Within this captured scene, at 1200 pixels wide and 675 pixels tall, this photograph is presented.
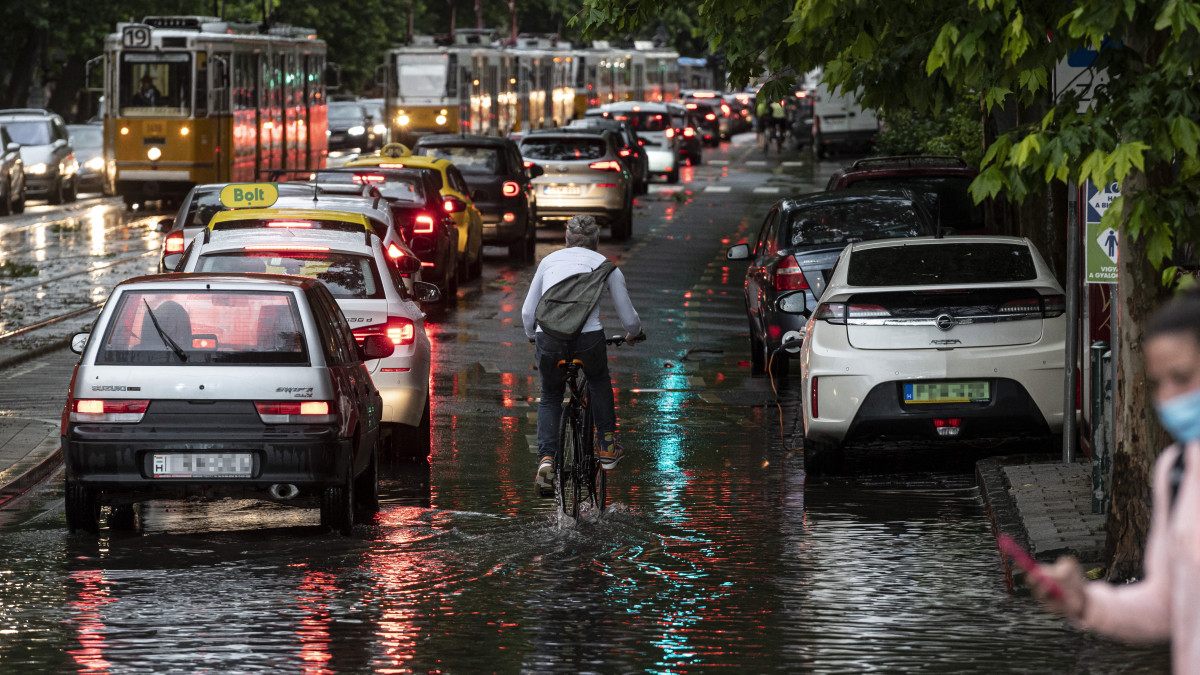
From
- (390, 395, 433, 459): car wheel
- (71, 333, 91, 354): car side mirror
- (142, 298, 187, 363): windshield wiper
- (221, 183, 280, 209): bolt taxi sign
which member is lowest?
(390, 395, 433, 459): car wheel

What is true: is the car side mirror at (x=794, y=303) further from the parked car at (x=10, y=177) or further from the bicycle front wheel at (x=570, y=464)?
the parked car at (x=10, y=177)

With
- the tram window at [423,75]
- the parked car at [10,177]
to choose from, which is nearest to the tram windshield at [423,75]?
the tram window at [423,75]

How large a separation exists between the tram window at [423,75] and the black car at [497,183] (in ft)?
71.3

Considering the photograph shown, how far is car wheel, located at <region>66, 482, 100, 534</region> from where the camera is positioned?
9742 millimetres

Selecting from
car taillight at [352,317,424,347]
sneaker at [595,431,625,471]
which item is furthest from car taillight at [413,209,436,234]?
sneaker at [595,431,625,471]

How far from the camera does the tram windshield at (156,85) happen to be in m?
37.1

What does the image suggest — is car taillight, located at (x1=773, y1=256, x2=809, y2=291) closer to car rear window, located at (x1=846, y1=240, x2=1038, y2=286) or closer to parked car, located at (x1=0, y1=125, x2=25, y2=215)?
car rear window, located at (x1=846, y1=240, x2=1038, y2=286)

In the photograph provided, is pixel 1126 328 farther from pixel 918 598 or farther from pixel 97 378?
pixel 97 378

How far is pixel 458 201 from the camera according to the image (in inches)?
974

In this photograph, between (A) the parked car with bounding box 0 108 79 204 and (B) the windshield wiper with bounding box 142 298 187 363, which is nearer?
(B) the windshield wiper with bounding box 142 298 187 363

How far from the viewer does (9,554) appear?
9.47 m

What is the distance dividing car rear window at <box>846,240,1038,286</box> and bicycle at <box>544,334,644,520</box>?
2251 mm

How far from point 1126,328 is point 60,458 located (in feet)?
22.5

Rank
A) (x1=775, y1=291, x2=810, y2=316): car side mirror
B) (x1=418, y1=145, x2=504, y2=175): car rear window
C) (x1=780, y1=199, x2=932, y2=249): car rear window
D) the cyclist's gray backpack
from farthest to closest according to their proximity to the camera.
Result: 1. (x1=418, y1=145, x2=504, y2=175): car rear window
2. (x1=780, y1=199, x2=932, y2=249): car rear window
3. (x1=775, y1=291, x2=810, y2=316): car side mirror
4. the cyclist's gray backpack
